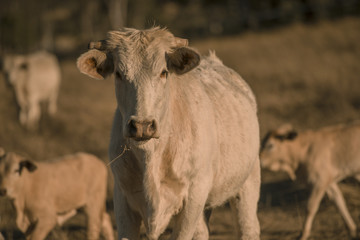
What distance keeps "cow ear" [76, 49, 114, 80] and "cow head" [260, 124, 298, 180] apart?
5821 mm

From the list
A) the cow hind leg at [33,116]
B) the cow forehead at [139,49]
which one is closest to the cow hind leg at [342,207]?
the cow forehead at [139,49]

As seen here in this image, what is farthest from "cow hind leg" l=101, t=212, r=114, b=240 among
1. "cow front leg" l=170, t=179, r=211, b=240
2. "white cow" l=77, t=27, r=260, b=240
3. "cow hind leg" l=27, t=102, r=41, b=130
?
"cow hind leg" l=27, t=102, r=41, b=130

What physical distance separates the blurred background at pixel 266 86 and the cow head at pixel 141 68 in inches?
25.4

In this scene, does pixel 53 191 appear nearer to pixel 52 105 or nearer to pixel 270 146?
pixel 270 146

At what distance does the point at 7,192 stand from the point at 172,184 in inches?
143

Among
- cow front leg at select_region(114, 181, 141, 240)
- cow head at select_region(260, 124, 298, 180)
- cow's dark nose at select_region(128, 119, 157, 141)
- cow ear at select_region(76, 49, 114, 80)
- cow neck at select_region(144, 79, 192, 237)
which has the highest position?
cow ear at select_region(76, 49, 114, 80)

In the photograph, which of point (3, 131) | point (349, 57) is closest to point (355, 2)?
point (349, 57)

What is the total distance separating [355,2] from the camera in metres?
28.0

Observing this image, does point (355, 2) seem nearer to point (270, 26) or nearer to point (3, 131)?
point (270, 26)

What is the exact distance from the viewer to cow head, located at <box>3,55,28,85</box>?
1725cm

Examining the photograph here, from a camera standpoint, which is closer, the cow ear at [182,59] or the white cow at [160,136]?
the white cow at [160,136]

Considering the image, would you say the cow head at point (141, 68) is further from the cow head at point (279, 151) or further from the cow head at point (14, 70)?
the cow head at point (14, 70)

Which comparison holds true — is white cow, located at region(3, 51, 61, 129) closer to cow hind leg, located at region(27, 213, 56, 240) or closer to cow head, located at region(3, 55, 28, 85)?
cow head, located at region(3, 55, 28, 85)

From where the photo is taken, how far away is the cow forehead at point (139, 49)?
388cm
